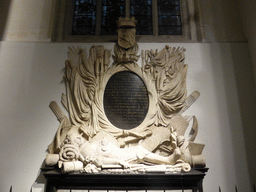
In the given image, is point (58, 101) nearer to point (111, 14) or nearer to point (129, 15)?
point (111, 14)

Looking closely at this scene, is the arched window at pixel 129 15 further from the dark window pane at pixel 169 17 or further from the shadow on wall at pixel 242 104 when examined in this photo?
the shadow on wall at pixel 242 104

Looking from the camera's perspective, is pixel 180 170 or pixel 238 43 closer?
pixel 180 170

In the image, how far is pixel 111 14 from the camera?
5.39m

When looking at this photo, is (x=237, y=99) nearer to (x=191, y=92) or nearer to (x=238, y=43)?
(x=191, y=92)

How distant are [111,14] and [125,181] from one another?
364cm

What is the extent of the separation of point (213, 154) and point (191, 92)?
3.81ft

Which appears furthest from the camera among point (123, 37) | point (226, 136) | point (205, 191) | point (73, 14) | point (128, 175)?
point (73, 14)

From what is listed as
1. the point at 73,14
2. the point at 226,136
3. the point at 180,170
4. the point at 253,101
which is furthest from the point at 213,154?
the point at 73,14

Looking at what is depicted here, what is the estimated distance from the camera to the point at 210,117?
4.32 meters

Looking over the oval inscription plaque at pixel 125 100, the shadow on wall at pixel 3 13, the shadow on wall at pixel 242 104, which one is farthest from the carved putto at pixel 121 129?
the shadow on wall at pixel 3 13

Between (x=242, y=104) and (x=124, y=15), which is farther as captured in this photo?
(x=124, y=15)

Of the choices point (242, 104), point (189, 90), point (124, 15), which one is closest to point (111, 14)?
point (124, 15)

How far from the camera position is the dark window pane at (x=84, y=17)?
5223 mm

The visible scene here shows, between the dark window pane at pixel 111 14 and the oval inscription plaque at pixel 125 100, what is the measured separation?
49.7 inches
